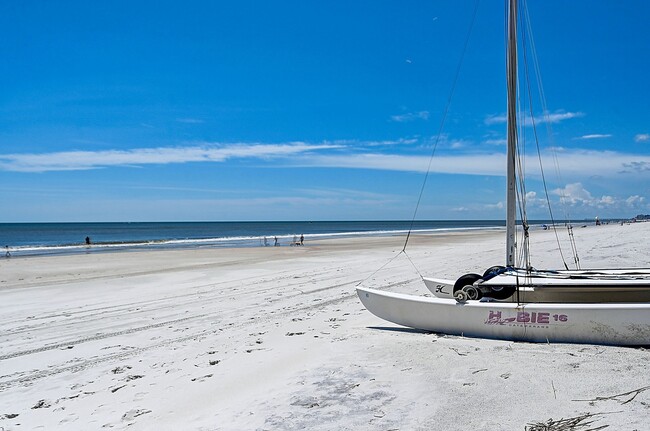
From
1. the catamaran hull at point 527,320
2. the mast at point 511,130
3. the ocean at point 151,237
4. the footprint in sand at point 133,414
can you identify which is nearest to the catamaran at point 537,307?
the catamaran hull at point 527,320

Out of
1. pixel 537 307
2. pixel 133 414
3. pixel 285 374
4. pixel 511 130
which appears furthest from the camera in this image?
pixel 511 130

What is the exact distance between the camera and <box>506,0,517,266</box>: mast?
9234 mm

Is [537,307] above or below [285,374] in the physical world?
above

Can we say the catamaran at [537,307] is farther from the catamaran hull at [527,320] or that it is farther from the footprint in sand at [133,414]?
the footprint in sand at [133,414]

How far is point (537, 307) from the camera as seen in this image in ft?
22.2

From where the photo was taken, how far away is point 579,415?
439 cm

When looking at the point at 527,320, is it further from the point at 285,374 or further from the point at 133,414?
the point at 133,414

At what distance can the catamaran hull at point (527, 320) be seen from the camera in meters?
6.38

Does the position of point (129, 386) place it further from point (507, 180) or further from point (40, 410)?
point (507, 180)

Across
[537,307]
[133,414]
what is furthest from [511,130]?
[133,414]

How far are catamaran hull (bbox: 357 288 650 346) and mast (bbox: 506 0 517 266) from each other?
249 centimetres

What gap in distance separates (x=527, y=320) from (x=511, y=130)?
4141 mm

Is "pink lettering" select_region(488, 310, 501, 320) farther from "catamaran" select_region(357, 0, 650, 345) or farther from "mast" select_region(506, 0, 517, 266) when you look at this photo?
"mast" select_region(506, 0, 517, 266)

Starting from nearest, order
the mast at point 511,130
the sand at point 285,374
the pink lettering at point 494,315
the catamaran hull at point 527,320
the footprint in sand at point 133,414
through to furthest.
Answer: the sand at point 285,374 < the footprint in sand at point 133,414 < the catamaran hull at point 527,320 < the pink lettering at point 494,315 < the mast at point 511,130
